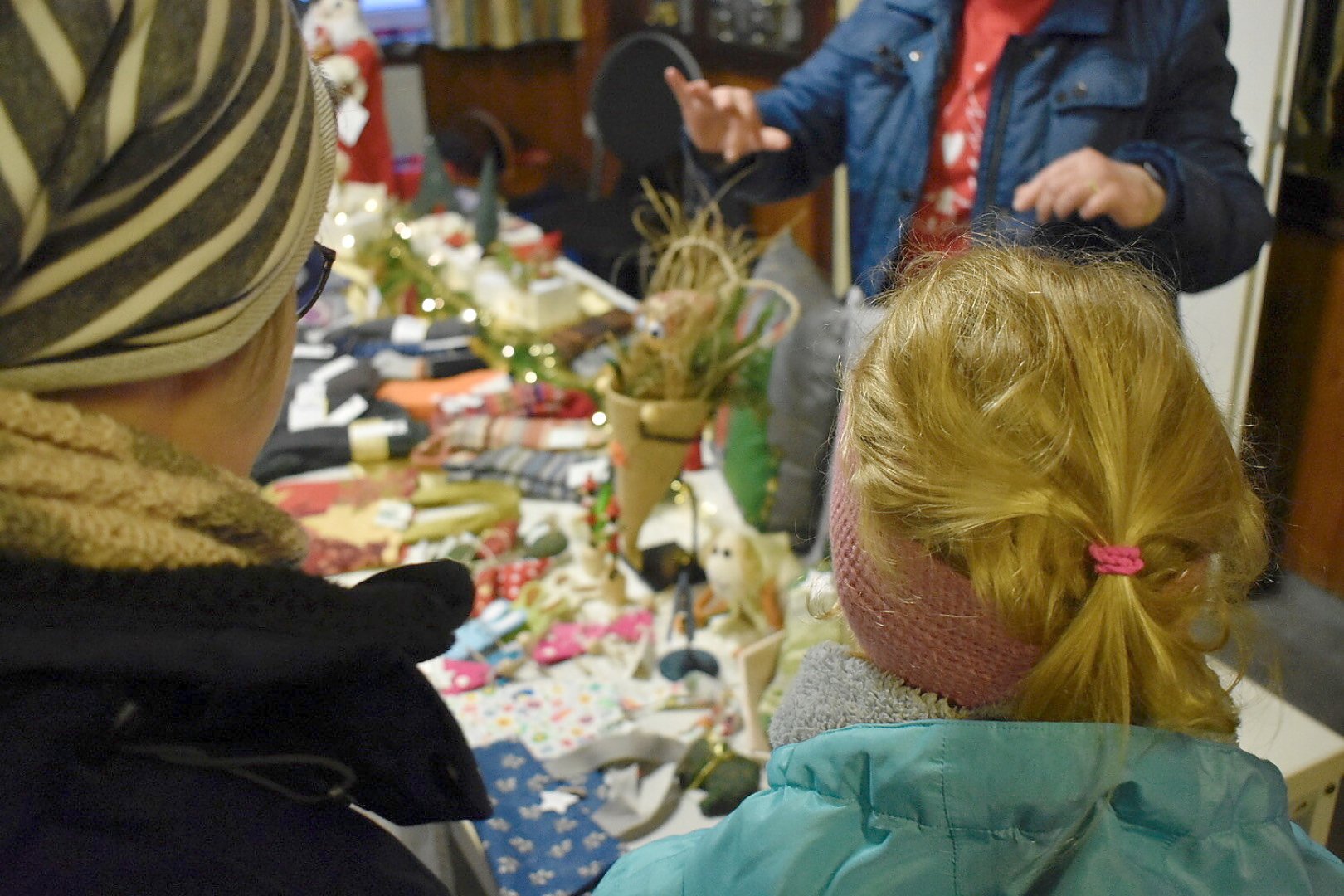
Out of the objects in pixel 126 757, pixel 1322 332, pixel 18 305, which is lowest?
pixel 1322 332

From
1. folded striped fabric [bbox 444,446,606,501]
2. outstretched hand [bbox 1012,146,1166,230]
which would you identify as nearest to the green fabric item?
folded striped fabric [bbox 444,446,606,501]

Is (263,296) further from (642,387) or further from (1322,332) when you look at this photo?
(1322,332)

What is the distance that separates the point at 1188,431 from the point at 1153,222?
0.77m

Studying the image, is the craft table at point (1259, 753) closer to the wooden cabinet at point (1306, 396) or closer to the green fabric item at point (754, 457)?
the green fabric item at point (754, 457)

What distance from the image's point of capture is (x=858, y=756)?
0.73 m

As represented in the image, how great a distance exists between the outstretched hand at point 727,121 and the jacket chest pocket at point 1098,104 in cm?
38

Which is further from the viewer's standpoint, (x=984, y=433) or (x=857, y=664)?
(x=857, y=664)

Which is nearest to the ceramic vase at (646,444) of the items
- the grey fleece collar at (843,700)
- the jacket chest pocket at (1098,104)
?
the jacket chest pocket at (1098,104)

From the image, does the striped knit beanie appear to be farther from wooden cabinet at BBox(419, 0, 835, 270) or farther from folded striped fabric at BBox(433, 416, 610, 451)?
wooden cabinet at BBox(419, 0, 835, 270)

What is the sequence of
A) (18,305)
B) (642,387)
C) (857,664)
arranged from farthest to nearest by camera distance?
(642,387) → (857,664) → (18,305)

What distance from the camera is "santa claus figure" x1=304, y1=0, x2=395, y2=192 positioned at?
320 centimetres

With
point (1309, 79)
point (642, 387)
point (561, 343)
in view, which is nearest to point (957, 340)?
point (642, 387)

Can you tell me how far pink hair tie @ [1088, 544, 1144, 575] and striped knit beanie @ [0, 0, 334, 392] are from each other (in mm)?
494

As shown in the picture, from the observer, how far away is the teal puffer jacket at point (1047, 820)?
2.27 ft
